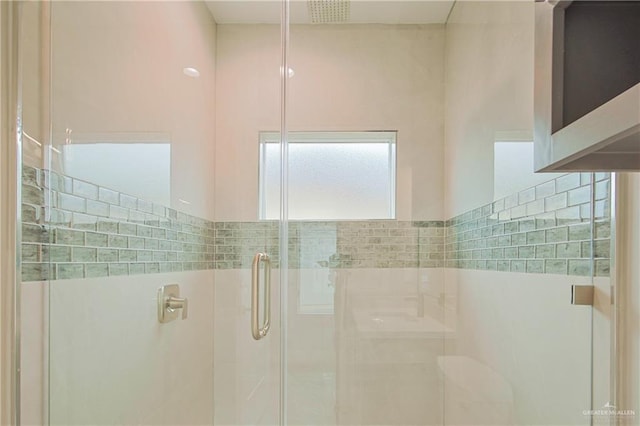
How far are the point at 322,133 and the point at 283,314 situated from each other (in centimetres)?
93

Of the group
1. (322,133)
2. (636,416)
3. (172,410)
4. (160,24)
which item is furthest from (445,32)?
(172,410)

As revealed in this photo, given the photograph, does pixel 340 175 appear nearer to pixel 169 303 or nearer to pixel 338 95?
pixel 338 95

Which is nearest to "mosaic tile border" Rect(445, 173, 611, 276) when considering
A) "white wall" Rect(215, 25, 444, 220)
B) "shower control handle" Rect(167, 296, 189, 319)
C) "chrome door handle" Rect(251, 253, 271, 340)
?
"white wall" Rect(215, 25, 444, 220)

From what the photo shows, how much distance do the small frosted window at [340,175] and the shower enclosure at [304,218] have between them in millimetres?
10

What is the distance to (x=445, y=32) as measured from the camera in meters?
2.28

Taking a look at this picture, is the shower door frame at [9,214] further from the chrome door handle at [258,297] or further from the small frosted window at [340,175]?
the small frosted window at [340,175]

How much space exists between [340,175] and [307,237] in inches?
13.9

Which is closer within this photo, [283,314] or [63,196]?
[63,196]

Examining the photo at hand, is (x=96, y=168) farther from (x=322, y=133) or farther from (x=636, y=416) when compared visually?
(x=636, y=416)

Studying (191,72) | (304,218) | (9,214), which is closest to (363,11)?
(191,72)

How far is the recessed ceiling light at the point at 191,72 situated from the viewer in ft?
6.78

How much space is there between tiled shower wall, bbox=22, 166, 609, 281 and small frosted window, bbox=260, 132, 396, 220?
0.24 feet

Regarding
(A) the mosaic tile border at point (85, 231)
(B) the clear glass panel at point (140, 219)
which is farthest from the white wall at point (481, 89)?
(A) the mosaic tile border at point (85, 231)

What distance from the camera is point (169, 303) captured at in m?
1.85
